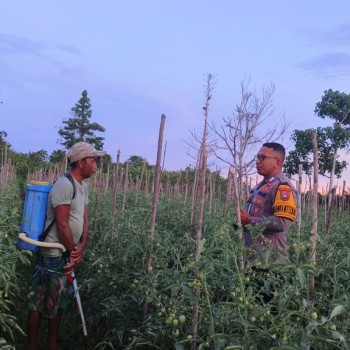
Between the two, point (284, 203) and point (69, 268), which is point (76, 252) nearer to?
point (69, 268)

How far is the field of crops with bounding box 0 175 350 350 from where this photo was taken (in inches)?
76.0

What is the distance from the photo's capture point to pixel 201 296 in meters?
2.73

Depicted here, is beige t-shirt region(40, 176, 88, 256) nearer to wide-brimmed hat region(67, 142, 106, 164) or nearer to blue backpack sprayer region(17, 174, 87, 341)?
blue backpack sprayer region(17, 174, 87, 341)

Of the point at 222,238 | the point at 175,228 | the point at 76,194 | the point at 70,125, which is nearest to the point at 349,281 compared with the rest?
the point at 222,238

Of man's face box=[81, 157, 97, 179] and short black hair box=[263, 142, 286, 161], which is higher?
short black hair box=[263, 142, 286, 161]

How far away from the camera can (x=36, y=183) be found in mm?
3584

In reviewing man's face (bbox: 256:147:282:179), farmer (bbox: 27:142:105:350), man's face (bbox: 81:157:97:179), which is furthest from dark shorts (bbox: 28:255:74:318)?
man's face (bbox: 256:147:282:179)

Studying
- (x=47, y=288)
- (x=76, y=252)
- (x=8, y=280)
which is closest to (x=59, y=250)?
(x=76, y=252)

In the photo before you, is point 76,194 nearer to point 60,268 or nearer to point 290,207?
point 60,268

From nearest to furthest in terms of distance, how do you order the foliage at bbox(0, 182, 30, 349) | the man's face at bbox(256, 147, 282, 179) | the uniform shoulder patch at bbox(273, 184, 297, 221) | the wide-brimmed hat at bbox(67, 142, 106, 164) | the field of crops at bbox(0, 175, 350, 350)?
the field of crops at bbox(0, 175, 350, 350) → the foliage at bbox(0, 182, 30, 349) → the uniform shoulder patch at bbox(273, 184, 297, 221) → the man's face at bbox(256, 147, 282, 179) → the wide-brimmed hat at bbox(67, 142, 106, 164)

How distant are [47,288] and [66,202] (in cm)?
62

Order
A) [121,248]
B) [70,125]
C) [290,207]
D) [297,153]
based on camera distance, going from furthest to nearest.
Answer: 1. [70,125]
2. [297,153]
3. [121,248]
4. [290,207]

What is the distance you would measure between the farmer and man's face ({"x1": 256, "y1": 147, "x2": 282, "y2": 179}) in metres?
1.17

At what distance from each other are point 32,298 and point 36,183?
0.79 m
